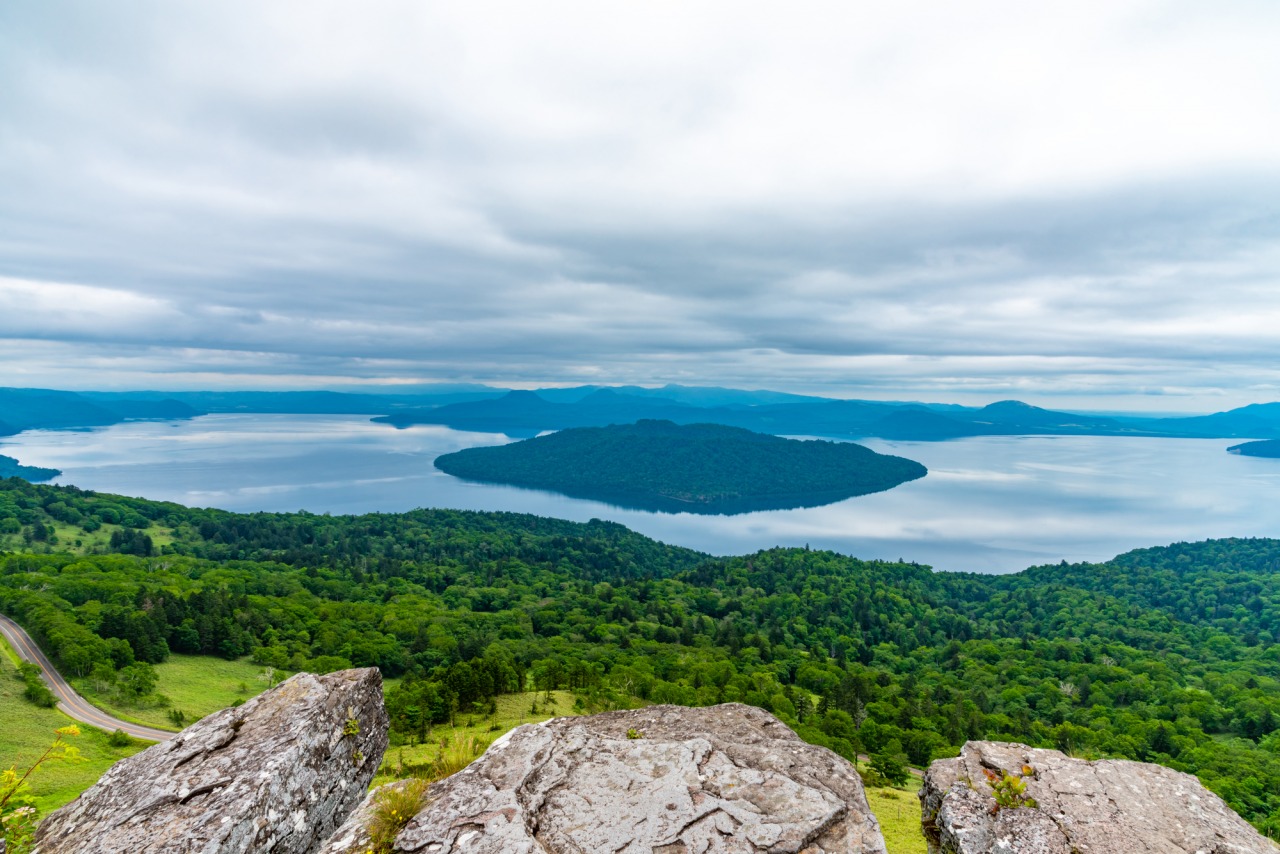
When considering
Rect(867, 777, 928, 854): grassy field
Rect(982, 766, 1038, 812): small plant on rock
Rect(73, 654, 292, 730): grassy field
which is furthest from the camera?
Rect(73, 654, 292, 730): grassy field

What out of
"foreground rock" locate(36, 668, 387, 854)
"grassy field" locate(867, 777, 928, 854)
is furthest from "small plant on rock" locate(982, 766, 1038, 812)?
"foreground rock" locate(36, 668, 387, 854)

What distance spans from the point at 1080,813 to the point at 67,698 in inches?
2200

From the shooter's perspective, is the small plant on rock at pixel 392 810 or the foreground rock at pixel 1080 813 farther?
the foreground rock at pixel 1080 813

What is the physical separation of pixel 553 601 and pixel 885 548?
11681 cm

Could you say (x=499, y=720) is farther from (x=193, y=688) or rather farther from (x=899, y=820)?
(x=193, y=688)

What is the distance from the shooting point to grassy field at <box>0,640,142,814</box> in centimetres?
2345

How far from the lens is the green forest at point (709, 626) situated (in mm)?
43341

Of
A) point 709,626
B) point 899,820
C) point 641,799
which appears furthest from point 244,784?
point 709,626

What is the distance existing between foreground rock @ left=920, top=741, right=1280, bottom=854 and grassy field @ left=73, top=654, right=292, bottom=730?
45740mm

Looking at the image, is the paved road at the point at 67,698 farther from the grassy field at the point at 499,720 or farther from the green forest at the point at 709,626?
the grassy field at the point at 499,720

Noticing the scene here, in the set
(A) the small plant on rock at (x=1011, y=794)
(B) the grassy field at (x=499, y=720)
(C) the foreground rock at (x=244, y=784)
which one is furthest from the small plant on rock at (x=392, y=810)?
(B) the grassy field at (x=499, y=720)

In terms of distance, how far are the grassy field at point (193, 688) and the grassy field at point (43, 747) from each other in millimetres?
3440

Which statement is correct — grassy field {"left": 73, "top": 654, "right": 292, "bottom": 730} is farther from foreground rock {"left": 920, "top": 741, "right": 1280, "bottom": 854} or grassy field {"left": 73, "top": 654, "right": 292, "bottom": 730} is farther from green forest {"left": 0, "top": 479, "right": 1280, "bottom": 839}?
foreground rock {"left": 920, "top": 741, "right": 1280, "bottom": 854}

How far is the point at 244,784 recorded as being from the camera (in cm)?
657
